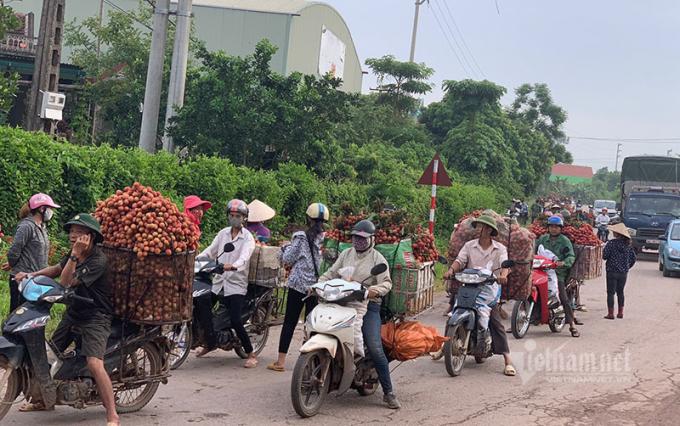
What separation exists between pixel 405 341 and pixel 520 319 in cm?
461

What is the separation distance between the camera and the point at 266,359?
33.6ft

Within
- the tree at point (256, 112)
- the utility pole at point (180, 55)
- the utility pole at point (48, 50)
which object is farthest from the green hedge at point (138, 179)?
the utility pole at point (48, 50)

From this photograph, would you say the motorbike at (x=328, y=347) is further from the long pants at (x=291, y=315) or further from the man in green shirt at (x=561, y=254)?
the man in green shirt at (x=561, y=254)

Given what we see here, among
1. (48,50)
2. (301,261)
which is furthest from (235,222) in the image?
(48,50)

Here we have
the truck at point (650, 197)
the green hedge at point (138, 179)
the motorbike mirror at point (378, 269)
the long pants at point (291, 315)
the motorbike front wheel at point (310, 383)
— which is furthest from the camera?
the truck at point (650, 197)

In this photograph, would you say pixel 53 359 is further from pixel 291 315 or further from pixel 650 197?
pixel 650 197

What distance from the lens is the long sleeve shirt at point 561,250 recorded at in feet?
44.1

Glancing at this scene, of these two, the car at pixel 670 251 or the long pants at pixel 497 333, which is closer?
the long pants at pixel 497 333

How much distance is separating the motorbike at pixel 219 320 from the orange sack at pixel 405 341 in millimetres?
1714

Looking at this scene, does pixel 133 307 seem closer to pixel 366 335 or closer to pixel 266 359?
pixel 366 335

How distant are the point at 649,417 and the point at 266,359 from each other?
162 inches

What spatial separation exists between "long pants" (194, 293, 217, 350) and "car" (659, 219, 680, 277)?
18.3 metres

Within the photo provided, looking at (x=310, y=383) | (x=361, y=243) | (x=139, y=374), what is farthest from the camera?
(x=361, y=243)

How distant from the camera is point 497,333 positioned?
10109 mm
